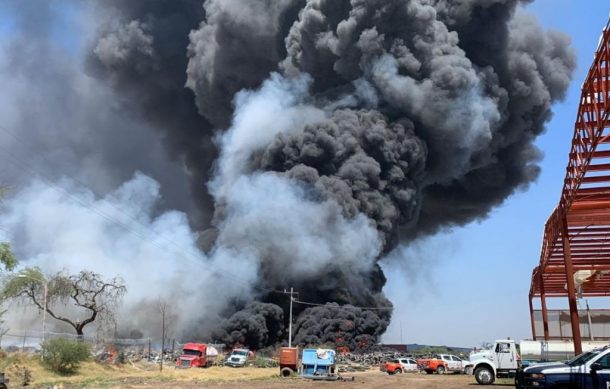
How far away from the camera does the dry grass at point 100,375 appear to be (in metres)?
30.8

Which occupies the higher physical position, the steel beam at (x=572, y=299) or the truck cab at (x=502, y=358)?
the steel beam at (x=572, y=299)

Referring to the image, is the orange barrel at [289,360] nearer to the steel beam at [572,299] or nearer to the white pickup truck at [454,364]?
the white pickup truck at [454,364]

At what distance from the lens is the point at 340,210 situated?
55344 millimetres

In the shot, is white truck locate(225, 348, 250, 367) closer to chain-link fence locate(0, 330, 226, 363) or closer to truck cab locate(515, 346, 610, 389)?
chain-link fence locate(0, 330, 226, 363)

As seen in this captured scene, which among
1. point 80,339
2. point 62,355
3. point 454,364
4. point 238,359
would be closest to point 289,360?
point 238,359

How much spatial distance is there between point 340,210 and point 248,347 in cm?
1637

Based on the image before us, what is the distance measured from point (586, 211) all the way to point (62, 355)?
29905 millimetres

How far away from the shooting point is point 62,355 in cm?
3544

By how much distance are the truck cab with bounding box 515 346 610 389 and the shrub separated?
92.8ft

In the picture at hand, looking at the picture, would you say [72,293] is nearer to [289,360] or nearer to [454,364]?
[289,360]

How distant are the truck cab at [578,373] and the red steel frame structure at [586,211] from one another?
7.62 meters

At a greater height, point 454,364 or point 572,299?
point 572,299

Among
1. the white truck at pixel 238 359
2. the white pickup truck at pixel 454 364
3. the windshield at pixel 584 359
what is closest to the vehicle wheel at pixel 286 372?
the white truck at pixel 238 359

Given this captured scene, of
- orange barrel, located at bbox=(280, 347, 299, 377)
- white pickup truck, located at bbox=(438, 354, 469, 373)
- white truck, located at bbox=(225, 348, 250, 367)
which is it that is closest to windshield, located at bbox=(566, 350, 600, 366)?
orange barrel, located at bbox=(280, 347, 299, 377)
